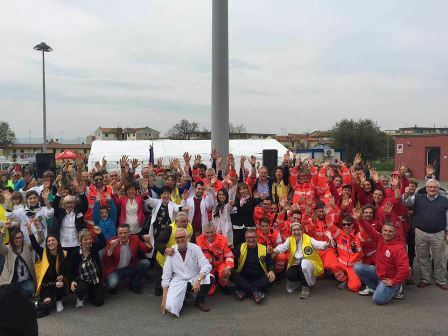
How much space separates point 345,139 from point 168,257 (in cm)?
4865

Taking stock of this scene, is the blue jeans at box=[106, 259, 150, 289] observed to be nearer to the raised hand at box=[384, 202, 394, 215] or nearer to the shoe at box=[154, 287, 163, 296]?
the shoe at box=[154, 287, 163, 296]

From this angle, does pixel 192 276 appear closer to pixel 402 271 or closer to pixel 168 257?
pixel 168 257

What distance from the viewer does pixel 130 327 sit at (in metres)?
4.68

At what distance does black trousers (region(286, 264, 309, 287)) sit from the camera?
5715mm

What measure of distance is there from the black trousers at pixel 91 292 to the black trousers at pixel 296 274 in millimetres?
2641

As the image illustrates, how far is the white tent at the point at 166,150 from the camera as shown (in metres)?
20.2

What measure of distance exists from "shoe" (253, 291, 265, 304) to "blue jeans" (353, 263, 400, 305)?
142 centimetres

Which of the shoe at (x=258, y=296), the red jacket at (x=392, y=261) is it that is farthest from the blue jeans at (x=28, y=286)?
the red jacket at (x=392, y=261)

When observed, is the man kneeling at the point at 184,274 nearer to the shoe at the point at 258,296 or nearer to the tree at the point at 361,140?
the shoe at the point at 258,296

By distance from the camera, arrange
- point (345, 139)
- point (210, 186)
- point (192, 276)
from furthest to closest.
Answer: point (345, 139) < point (210, 186) < point (192, 276)

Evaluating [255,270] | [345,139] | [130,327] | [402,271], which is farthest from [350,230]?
[345,139]

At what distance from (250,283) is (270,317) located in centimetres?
79

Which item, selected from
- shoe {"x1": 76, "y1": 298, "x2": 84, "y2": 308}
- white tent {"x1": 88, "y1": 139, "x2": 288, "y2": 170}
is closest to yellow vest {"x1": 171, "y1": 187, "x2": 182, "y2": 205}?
shoe {"x1": 76, "y1": 298, "x2": 84, "y2": 308}

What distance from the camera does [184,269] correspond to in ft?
17.9
